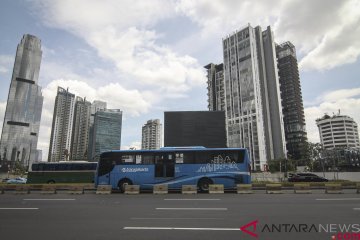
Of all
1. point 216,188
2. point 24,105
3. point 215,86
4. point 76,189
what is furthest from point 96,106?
point 216,188

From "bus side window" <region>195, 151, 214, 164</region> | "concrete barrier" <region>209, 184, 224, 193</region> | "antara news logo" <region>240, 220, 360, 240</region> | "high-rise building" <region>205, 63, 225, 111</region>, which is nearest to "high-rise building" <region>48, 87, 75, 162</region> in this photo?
"high-rise building" <region>205, 63, 225, 111</region>

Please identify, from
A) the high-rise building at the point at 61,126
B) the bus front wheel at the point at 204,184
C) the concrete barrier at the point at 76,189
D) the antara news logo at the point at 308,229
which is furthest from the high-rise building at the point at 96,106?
the antara news logo at the point at 308,229

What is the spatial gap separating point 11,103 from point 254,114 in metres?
141

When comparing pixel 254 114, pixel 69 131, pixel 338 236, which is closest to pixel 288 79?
pixel 254 114

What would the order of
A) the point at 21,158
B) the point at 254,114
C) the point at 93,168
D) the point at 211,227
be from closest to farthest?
the point at 211,227 → the point at 93,168 → the point at 254,114 → the point at 21,158

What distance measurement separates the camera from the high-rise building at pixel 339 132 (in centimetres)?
16162

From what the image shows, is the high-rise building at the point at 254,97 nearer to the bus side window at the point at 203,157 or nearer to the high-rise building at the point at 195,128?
the high-rise building at the point at 195,128

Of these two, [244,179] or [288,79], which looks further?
[288,79]

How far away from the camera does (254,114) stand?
381 feet

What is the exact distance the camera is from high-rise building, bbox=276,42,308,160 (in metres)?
144

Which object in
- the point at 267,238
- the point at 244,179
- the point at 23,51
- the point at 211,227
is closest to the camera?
the point at 267,238

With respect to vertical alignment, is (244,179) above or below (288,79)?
below

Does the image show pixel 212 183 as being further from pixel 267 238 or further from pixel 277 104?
pixel 277 104

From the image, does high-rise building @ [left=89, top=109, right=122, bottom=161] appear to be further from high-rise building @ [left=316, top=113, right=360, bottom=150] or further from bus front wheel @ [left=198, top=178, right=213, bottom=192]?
high-rise building @ [left=316, top=113, right=360, bottom=150]
